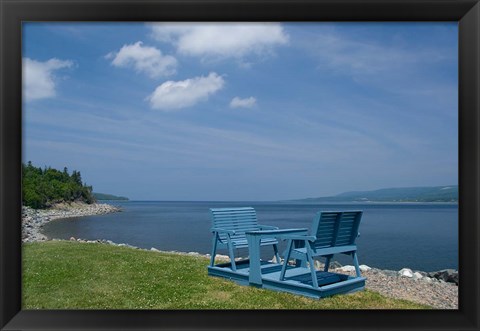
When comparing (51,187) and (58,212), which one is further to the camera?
(51,187)

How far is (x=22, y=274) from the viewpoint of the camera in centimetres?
345

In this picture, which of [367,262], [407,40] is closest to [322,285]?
[367,262]

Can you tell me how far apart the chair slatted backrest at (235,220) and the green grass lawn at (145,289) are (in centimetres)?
70

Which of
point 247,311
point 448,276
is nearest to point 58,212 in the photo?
point 448,276

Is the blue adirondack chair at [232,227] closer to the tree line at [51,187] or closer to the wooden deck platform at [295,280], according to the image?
the wooden deck platform at [295,280]

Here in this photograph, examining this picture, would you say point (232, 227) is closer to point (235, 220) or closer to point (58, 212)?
point (235, 220)

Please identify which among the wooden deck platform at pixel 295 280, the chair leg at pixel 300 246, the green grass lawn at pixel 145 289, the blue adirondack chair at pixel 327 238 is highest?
the blue adirondack chair at pixel 327 238

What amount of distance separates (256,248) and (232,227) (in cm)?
90

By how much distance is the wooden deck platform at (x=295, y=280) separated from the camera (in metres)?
5.80

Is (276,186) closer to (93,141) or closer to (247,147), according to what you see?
(247,147)

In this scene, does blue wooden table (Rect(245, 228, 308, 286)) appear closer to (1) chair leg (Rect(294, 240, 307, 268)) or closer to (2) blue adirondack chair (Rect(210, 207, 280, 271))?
(2) blue adirondack chair (Rect(210, 207, 280, 271))

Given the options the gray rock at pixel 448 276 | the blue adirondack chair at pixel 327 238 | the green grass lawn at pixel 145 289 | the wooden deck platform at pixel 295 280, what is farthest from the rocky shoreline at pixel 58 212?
the blue adirondack chair at pixel 327 238

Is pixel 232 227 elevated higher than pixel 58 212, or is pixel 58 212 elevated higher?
pixel 232 227

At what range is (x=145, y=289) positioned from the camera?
6.46m
